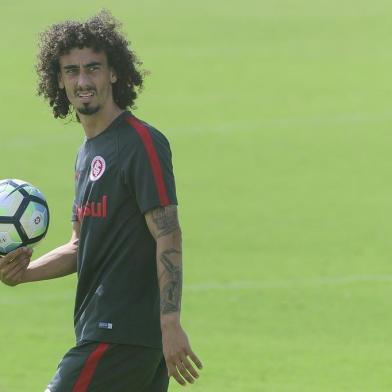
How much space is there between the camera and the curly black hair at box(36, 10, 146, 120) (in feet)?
21.8

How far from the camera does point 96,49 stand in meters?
6.64

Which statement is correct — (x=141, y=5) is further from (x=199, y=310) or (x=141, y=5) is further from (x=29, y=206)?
(x=29, y=206)

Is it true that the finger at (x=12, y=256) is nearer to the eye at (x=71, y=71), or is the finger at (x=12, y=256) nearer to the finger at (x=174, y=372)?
the eye at (x=71, y=71)

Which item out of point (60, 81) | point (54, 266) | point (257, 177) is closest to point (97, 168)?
point (60, 81)

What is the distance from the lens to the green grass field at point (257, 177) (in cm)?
1108

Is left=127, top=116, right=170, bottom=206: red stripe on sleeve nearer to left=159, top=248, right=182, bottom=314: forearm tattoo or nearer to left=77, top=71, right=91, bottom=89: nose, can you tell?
left=159, top=248, right=182, bottom=314: forearm tattoo

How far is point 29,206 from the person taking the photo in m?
7.12

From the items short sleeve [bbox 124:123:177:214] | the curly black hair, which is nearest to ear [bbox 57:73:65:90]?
the curly black hair

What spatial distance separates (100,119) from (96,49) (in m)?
0.37

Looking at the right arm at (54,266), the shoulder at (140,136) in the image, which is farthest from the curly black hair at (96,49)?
the right arm at (54,266)

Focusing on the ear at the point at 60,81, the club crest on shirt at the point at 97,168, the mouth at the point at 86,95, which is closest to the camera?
the club crest on shirt at the point at 97,168

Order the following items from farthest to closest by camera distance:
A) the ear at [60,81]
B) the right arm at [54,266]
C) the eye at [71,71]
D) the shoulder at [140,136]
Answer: the right arm at [54,266] → the ear at [60,81] → the eye at [71,71] → the shoulder at [140,136]

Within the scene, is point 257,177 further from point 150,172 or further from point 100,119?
point 150,172

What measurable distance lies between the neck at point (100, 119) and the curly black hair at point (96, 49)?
15 centimetres
